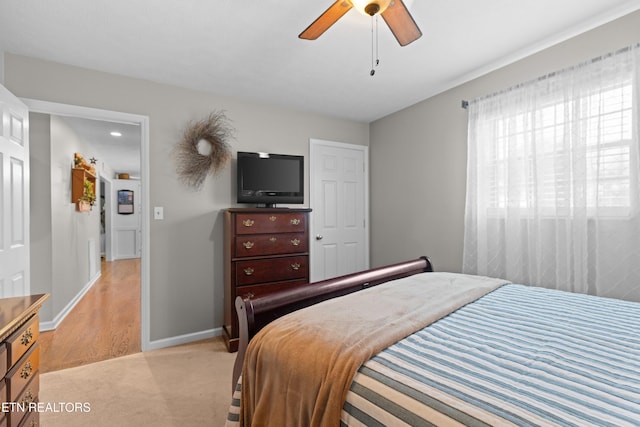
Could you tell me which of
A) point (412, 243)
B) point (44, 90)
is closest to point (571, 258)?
point (412, 243)

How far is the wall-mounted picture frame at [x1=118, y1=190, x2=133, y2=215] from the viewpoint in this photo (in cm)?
849

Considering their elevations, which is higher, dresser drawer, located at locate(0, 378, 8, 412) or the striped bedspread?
the striped bedspread

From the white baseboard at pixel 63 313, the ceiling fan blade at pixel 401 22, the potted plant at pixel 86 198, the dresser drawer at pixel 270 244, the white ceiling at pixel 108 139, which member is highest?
the white ceiling at pixel 108 139

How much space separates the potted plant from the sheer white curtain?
4755 millimetres

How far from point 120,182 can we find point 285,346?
9.24 meters

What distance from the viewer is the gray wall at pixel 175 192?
8.91 ft

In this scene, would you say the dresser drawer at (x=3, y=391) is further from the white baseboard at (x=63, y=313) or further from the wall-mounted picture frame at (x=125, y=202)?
the wall-mounted picture frame at (x=125, y=202)

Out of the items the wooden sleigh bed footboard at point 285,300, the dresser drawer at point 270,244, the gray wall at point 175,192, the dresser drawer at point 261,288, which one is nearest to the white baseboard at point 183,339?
the gray wall at point 175,192

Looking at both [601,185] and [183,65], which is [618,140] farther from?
[183,65]

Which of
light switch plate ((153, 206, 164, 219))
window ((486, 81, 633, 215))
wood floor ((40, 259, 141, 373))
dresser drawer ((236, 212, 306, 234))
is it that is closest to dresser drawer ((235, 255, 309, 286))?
dresser drawer ((236, 212, 306, 234))

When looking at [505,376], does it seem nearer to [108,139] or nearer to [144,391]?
[144,391]

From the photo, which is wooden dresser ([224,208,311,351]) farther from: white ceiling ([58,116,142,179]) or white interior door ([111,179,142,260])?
white interior door ([111,179,142,260])

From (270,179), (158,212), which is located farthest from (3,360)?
(270,179)

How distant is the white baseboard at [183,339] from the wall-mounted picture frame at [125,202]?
268 inches
